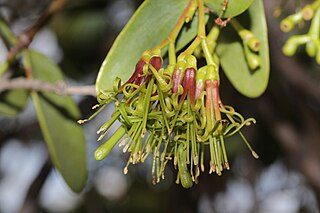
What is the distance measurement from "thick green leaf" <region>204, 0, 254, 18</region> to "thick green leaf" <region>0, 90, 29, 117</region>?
491mm

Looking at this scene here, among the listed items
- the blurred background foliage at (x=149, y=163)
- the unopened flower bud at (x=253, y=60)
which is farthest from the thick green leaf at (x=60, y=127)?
the unopened flower bud at (x=253, y=60)

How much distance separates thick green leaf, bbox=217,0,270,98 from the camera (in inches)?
33.1

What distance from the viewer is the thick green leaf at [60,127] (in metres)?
1.00

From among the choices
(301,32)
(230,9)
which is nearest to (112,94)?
(230,9)

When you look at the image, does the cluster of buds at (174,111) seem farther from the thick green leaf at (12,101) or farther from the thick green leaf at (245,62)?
the thick green leaf at (12,101)

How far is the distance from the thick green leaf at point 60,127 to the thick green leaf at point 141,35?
0.26 metres

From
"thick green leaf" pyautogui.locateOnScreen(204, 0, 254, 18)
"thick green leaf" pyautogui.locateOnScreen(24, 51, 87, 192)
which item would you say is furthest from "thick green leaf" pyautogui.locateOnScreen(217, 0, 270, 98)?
"thick green leaf" pyautogui.locateOnScreen(24, 51, 87, 192)

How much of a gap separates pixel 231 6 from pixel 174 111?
0.45 ft

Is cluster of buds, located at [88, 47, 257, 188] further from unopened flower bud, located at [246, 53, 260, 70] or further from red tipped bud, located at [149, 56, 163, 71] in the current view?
unopened flower bud, located at [246, 53, 260, 70]

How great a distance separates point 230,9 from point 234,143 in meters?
1.17

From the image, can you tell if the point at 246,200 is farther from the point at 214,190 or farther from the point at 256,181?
the point at 214,190

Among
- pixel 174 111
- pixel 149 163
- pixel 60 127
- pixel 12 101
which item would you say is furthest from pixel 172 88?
pixel 149 163

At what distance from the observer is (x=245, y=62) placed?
0.86 m

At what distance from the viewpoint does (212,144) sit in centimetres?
70
